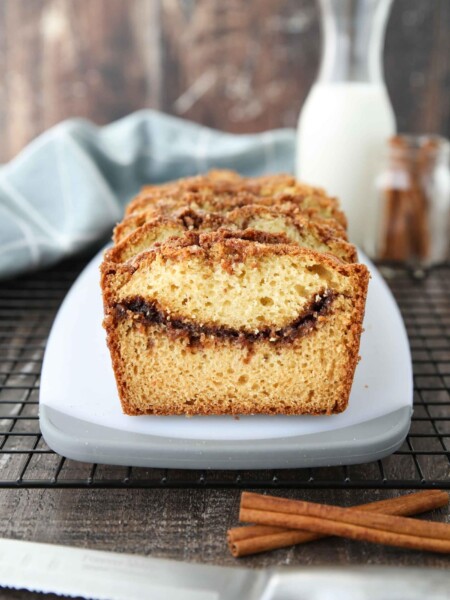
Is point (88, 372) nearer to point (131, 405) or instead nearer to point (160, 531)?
point (131, 405)

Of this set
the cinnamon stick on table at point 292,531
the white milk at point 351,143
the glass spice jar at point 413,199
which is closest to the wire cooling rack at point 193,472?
the cinnamon stick on table at point 292,531

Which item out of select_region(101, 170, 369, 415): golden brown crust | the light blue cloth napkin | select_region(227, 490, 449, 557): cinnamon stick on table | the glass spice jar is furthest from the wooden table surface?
select_region(227, 490, 449, 557): cinnamon stick on table

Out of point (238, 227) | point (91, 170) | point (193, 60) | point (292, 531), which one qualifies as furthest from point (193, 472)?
point (193, 60)

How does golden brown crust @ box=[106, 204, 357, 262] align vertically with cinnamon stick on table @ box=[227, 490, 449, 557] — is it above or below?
above

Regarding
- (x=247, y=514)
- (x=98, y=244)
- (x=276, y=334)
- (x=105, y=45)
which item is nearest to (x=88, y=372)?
(x=276, y=334)

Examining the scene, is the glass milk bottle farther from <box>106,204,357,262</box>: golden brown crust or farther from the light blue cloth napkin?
<box>106,204,357,262</box>: golden brown crust

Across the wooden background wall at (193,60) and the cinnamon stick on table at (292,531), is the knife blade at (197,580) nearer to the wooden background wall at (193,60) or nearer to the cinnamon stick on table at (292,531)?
the cinnamon stick on table at (292,531)

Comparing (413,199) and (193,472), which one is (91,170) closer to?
(413,199)
